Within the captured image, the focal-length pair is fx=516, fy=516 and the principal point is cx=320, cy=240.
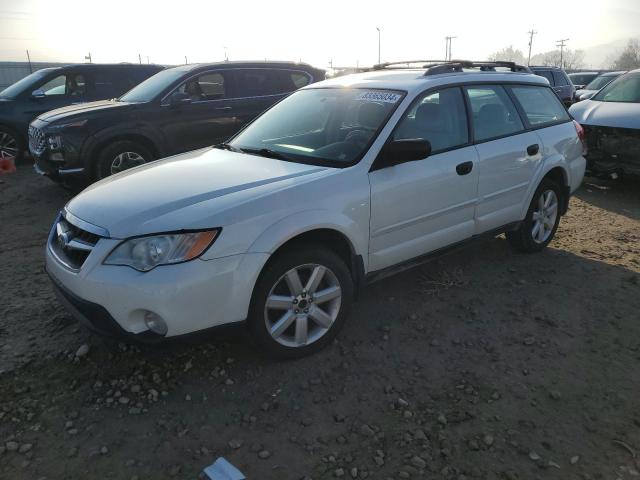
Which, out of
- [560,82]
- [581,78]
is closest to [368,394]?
[560,82]

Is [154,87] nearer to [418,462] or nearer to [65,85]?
[65,85]

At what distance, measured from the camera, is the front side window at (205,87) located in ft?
23.5

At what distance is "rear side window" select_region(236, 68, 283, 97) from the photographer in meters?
7.55

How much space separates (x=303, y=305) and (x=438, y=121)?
70.0 inches

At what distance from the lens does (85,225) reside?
2.88m

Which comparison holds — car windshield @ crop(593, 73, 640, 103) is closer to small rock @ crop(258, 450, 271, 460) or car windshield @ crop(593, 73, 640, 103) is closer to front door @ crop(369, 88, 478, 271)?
front door @ crop(369, 88, 478, 271)

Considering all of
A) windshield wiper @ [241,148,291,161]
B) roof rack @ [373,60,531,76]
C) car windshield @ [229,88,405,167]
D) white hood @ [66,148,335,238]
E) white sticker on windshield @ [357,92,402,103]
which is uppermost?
roof rack @ [373,60,531,76]

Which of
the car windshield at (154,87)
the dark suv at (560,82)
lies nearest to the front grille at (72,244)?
the car windshield at (154,87)

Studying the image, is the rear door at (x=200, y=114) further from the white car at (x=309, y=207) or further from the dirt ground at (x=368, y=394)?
the dirt ground at (x=368, y=394)

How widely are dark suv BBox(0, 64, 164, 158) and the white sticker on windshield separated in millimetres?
7016

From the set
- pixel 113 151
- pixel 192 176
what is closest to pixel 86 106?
pixel 113 151

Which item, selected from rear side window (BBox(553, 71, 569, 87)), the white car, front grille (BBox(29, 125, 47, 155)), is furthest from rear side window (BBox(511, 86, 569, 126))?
rear side window (BBox(553, 71, 569, 87))

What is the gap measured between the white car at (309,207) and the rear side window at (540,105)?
35 millimetres

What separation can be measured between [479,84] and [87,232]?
316 centimetres
